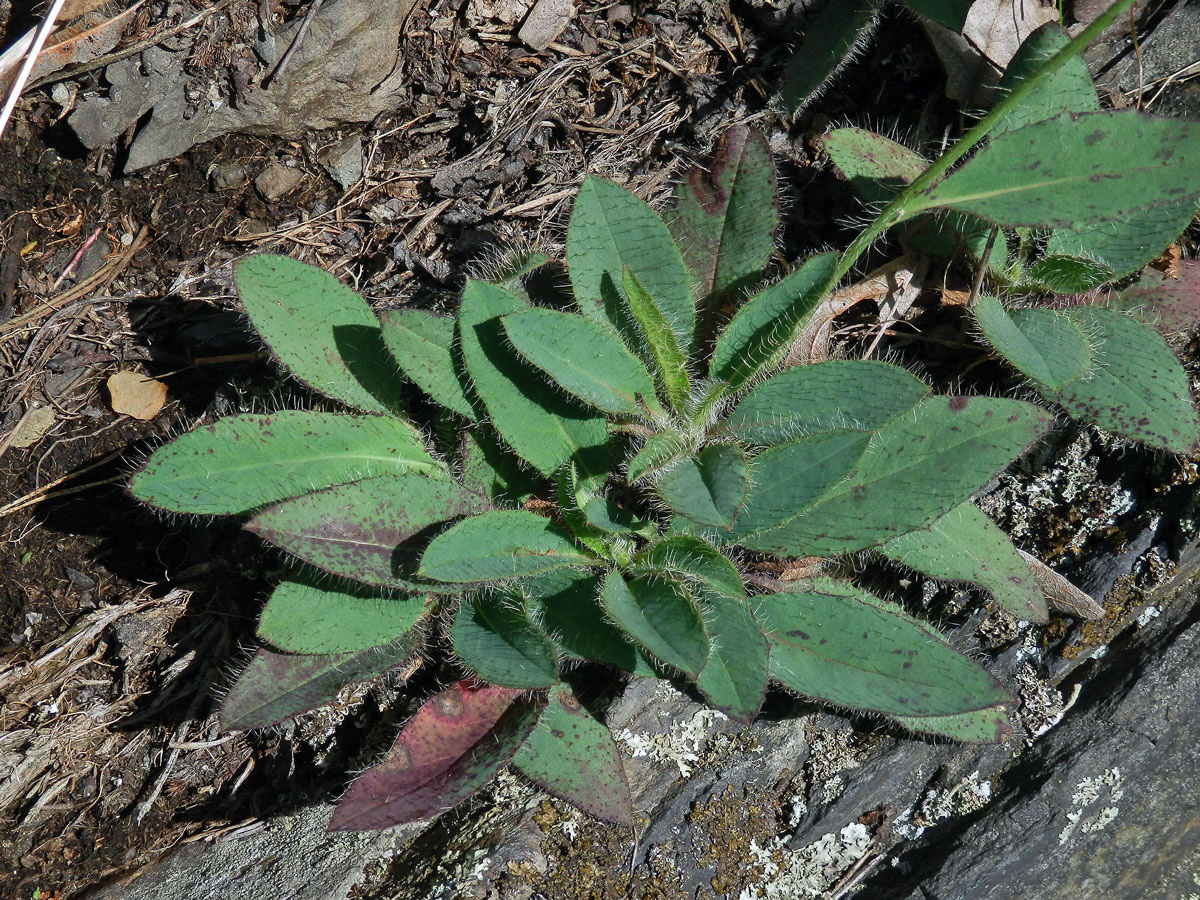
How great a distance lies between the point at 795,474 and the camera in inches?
60.3

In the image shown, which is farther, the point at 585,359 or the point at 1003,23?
the point at 1003,23

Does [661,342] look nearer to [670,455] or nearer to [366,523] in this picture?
[670,455]

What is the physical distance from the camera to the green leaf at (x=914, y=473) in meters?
1.58

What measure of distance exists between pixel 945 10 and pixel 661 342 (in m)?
1.04

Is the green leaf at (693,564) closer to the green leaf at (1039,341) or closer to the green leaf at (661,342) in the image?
the green leaf at (661,342)

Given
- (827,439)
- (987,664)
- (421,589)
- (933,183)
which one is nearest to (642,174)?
(933,183)

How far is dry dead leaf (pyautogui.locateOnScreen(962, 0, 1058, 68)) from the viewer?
6.78 feet

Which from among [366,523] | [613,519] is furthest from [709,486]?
[366,523]

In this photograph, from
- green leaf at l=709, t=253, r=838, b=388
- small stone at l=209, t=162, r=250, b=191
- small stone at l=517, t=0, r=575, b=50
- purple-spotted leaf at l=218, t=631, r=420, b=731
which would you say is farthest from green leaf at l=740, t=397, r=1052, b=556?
small stone at l=209, t=162, r=250, b=191

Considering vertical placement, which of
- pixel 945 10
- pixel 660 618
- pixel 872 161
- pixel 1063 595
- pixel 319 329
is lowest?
pixel 1063 595

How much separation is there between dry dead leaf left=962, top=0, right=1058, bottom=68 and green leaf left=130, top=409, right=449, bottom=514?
5.37 ft

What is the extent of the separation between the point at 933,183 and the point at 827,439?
63 centimetres

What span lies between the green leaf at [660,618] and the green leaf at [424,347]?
1.73ft

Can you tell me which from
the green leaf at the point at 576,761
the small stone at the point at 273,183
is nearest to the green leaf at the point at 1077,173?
the green leaf at the point at 576,761
